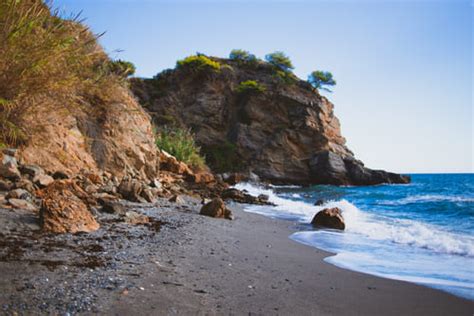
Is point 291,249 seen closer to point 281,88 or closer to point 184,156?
point 184,156

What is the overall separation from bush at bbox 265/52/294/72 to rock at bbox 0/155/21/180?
129 feet

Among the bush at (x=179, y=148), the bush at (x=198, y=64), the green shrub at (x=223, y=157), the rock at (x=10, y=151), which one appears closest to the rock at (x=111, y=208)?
the rock at (x=10, y=151)

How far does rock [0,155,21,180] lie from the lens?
367 centimetres

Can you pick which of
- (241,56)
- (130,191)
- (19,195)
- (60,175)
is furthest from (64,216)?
(241,56)

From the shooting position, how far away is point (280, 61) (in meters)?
40.3

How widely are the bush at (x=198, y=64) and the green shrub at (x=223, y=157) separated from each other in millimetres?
9237

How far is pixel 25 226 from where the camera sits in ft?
8.51

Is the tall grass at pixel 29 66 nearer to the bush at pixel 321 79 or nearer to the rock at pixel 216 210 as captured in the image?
the rock at pixel 216 210

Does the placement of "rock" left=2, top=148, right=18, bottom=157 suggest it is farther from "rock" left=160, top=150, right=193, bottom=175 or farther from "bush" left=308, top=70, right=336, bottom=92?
"bush" left=308, top=70, right=336, bottom=92

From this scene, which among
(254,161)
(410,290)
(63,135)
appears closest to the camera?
(410,290)

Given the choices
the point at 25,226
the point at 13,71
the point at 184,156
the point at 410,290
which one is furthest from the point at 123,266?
the point at 184,156

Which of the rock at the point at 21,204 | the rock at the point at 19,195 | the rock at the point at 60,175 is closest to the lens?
the rock at the point at 21,204

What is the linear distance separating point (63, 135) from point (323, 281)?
200 inches

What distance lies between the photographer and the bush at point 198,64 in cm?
3567
